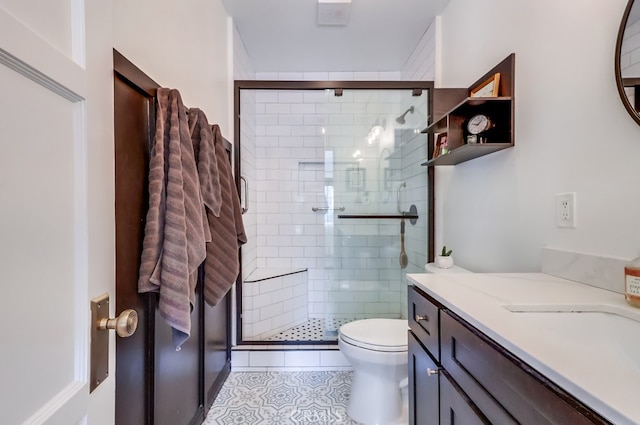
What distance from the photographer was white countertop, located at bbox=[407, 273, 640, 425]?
0.45 m

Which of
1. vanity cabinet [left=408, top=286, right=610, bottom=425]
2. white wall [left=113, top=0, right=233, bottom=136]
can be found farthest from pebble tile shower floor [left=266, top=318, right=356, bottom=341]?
white wall [left=113, top=0, right=233, bottom=136]

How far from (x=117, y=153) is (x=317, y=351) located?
1.84m

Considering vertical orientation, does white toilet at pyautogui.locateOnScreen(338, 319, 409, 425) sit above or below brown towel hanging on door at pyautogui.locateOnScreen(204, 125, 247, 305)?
below

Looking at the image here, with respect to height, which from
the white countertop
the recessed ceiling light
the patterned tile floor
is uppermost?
the recessed ceiling light

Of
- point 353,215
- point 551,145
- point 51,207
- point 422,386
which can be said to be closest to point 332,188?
point 353,215

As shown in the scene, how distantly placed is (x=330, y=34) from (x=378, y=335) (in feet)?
7.15

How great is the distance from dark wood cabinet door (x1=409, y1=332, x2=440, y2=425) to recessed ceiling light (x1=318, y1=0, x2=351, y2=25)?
6.56 ft

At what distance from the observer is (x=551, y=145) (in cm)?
114

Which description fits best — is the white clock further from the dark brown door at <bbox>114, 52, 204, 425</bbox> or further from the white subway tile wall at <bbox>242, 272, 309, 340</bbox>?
the white subway tile wall at <bbox>242, 272, 309, 340</bbox>

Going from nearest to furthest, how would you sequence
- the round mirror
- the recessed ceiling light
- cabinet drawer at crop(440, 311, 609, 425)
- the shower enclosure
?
1. cabinet drawer at crop(440, 311, 609, 425)
2. the round mirror
3. the recessed ceiling light
4. the shower enclosure

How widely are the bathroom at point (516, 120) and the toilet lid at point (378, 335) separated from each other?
55 cm

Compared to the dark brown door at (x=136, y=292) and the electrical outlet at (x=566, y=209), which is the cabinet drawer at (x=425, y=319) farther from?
the dark brown door at (x=136, y=292)

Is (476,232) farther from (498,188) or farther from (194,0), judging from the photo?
(194,0)

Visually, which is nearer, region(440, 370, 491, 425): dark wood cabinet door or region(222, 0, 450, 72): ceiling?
region(440, 370, 491, 425): dark wood cabinet door
